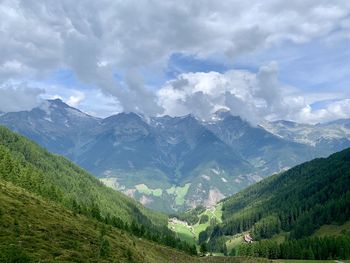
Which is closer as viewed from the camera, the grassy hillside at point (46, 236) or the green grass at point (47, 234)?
the grassy hillside at point (46, 236)

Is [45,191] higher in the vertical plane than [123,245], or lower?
higher

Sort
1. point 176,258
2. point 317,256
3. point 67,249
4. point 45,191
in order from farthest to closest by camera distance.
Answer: point 317,256
point 45,191
point 176,258
point 67,249

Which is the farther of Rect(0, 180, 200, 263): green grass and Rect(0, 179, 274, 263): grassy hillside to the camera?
Rect(0, 180, 200, 263): green grass

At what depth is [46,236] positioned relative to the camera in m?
73.4

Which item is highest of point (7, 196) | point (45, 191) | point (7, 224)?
point (45, 191)

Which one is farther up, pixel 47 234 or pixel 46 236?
pixel 47 234

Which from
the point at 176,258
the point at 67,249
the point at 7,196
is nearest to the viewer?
the point at 67,249

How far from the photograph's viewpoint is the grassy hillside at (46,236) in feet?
199

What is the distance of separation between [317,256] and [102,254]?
419 feet

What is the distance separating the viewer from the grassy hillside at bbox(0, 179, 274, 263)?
199 ft

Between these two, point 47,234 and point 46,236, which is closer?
point 46,236

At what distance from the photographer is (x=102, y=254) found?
242ft

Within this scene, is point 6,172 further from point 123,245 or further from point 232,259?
point 232,259

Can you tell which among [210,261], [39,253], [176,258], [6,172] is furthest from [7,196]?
[210,261]
